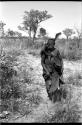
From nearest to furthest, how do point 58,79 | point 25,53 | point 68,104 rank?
point 68,104, point 58,79, point 25,53

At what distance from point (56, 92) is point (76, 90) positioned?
1.28 m

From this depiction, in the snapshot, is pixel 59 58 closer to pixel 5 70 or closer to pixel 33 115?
pixel 33 115

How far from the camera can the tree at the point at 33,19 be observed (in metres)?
18.8

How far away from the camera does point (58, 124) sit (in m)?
4.37

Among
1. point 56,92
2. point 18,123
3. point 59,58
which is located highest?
point 59,58

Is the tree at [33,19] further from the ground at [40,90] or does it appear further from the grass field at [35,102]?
the grass field at [35,102]

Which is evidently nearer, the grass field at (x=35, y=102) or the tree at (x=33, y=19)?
the grass field at (x=35, y=102)

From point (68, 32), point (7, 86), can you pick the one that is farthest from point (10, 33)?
point (7, 86)

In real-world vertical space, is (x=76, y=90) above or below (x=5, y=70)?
below

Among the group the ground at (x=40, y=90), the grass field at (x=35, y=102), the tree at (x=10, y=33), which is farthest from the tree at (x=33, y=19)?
the grass field at (x=35, y=102)

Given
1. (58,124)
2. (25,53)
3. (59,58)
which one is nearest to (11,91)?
(59,58)

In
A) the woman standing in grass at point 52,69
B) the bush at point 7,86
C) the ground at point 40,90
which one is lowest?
the ground at point 40,90

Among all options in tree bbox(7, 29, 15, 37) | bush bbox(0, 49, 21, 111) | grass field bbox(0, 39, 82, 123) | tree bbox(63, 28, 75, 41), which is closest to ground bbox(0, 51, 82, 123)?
grass field bbox(0, 39, 82, 123)

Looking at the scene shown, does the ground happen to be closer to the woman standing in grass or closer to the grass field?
the grass field
